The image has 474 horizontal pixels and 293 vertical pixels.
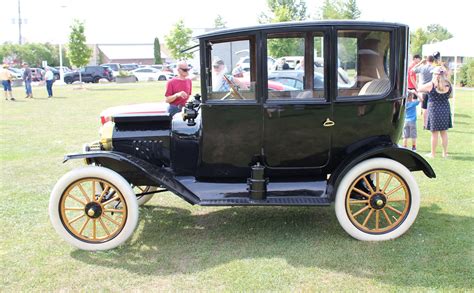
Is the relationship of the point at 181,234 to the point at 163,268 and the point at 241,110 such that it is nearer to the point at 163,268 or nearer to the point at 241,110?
the point at 163,268

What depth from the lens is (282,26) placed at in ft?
12.8

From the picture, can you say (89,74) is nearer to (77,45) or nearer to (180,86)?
(77,45)

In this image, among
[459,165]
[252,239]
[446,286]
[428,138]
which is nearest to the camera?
[446,286]

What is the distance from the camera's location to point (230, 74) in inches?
159

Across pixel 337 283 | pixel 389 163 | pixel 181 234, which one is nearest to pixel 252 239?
pixel 181 234

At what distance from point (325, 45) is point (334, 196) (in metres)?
1.29

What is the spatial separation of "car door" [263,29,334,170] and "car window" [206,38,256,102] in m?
0.17

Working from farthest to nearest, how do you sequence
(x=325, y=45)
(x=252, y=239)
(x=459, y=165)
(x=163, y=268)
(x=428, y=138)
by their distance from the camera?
1. (x=428, y=138)
2. (x=459, y=165)
3. (x=252, y=239)
4. (x=325, y=45)
5. (x=163, y=268)

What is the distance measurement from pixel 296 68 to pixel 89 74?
32.7 metres

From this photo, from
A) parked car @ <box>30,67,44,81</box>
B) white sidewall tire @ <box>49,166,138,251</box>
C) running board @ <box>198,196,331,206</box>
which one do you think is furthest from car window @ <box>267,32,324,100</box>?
parked car @ <box>30,67,44,81</box>

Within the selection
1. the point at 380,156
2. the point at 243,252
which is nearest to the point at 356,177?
the point at 380,156

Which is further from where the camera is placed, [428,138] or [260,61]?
[428,138]

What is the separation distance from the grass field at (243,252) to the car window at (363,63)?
134 centimetres

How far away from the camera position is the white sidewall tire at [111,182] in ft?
12.9
